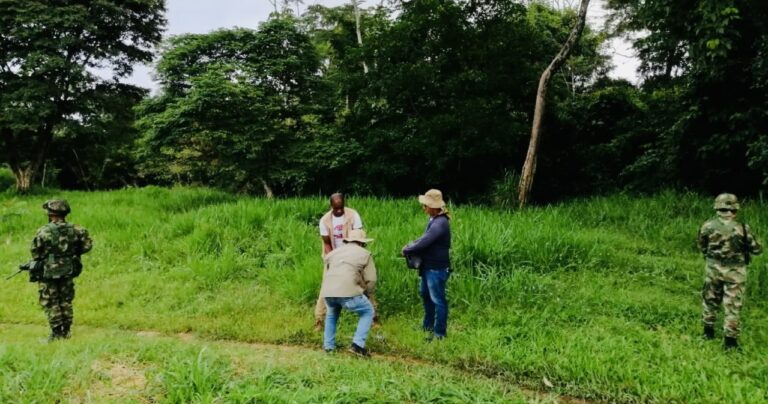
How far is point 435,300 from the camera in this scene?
5941 millimetres

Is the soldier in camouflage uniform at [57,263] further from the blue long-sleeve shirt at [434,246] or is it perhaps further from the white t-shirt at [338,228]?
the blue long-sleeve shirt at [434,246]

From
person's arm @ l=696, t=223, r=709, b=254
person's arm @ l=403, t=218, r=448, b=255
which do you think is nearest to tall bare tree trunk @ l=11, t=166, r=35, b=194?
person's arm @ l=403, t=218, r=448, b=255

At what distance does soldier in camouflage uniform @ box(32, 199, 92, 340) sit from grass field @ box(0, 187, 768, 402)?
0.47m

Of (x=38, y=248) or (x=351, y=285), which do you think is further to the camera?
(x=38, y=248)

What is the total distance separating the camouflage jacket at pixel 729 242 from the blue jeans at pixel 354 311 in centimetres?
411

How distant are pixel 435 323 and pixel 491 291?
1.46m

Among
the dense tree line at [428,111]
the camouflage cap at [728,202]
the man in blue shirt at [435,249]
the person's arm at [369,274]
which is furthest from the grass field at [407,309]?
the dense tree line at [428,111]

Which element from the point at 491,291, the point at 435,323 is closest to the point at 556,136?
the point at 491,291

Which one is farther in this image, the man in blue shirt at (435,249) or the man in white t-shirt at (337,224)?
the man in white t-shirt at (337,224)

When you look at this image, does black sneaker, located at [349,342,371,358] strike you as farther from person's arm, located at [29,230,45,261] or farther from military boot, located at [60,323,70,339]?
person's arm, located at [29,230,45,261]

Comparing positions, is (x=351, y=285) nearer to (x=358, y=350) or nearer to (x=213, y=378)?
(x=358, y=350)

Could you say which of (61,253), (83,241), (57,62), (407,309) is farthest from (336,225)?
(57,62)

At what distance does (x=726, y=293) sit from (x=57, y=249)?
8.30 metres

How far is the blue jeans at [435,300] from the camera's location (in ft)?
19.3
